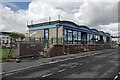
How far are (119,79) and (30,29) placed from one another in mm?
42871

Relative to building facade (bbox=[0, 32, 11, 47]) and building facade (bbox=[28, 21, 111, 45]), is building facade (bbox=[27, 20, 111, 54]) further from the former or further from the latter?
A: building facade (bbox=[0, 32, 11, 47])

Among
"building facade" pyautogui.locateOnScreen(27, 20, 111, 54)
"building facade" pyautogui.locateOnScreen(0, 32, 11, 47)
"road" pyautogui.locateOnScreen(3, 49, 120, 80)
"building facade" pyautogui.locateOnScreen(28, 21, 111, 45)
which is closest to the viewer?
"road" pyautogui.locateOnScreen(3, 49, 120, 80)

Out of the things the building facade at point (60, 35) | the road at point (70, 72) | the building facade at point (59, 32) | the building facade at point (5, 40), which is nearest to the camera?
the road at point (70, 72)

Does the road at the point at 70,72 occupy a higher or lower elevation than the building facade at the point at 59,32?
lower

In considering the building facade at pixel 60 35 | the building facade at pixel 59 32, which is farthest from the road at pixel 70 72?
the building facade at pixel 59 32

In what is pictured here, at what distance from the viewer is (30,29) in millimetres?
54125

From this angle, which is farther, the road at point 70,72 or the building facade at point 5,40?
the building facade at point 5,40

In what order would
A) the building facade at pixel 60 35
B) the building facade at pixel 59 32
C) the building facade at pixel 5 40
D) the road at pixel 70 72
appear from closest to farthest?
the road at pixel 70 72
the building facade at pixel 60 35
the building facade at pixel 59 32
the building facade at pixel 5 40

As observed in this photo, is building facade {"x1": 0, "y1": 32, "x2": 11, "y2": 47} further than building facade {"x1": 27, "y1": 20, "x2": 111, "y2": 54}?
Yes

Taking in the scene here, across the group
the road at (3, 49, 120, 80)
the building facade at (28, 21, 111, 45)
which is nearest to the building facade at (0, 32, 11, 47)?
the building facade at (28, 21, 111, 45)

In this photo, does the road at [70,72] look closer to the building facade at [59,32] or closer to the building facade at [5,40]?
the building facade at [5,40]

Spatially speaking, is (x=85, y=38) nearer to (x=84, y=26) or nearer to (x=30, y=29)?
(x=84, y=26)

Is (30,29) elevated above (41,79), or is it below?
above

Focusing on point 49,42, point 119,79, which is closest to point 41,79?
point 119,79
